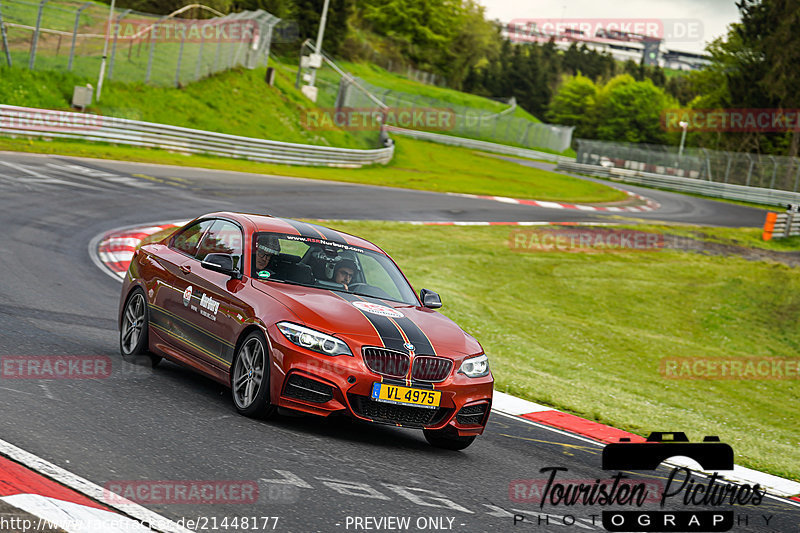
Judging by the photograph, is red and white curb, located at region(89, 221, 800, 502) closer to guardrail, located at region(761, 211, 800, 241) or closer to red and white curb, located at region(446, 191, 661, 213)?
red and white curb, located at region(446, 191, 661, 213)

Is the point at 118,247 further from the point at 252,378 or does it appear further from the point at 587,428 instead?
the point at 252,378

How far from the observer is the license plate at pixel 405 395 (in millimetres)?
6508

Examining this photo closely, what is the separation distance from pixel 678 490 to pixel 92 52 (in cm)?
3122

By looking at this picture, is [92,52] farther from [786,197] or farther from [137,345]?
[786,197]

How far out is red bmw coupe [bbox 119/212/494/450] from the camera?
6.51 metres

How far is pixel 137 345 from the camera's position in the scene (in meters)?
8.41

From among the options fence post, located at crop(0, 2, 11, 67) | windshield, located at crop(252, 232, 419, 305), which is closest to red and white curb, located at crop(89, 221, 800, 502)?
windshield, located at crop(252, 232, 419, 305)

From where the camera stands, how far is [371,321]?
6.89m

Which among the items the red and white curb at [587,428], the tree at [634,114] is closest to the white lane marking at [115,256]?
the red and white curb at [587,428]

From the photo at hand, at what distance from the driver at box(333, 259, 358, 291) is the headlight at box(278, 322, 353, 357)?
1.20m

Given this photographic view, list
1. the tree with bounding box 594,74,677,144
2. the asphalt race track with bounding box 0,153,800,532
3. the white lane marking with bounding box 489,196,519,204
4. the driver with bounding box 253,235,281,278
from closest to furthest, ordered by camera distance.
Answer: the asphalt race track with bounding box 0,153,800,532 < the driver with bounding box 253,235,281,278 < the white lane marking with bounding box 489,196,519,204 < the tree with bounding box 594,74,677,144

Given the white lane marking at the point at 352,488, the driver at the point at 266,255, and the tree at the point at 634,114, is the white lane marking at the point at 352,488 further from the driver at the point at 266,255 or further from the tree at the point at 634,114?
the tree at the point at 634,114

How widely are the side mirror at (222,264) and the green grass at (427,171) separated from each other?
20168 mm

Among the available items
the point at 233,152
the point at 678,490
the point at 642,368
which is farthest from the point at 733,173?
the point at 678,490
